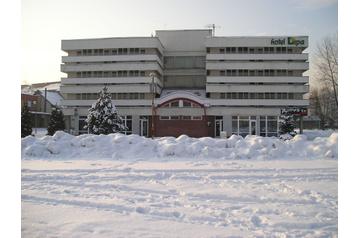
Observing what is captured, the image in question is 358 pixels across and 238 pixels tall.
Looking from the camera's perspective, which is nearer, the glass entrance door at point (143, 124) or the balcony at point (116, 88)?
the glass entrance door at point (143, 124)

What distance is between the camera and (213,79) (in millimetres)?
25672

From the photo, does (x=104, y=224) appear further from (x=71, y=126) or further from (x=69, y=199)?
(x=71, y=126)

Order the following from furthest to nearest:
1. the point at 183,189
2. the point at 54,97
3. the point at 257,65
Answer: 1. the point at 54,97
2. the point at 257,65
3. the point at 183,189

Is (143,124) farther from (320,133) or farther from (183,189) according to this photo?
(183,189)

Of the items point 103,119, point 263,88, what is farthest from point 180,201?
point 263,88

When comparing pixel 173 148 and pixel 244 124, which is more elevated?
pixel 244 124

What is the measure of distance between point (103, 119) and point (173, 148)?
780 cm

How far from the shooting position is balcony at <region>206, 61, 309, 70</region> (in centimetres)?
2492

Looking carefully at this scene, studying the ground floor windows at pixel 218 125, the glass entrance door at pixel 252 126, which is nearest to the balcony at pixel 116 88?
the ground floor windows at pixel 218 125

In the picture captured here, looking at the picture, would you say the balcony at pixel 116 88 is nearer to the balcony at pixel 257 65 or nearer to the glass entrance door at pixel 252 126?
the balcony at pixel 257 65

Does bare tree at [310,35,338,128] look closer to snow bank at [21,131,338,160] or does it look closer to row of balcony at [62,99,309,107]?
snow bank at [21,131,338,160]

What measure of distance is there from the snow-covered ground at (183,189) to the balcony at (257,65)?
693 inches

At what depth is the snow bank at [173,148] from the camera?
775cm
